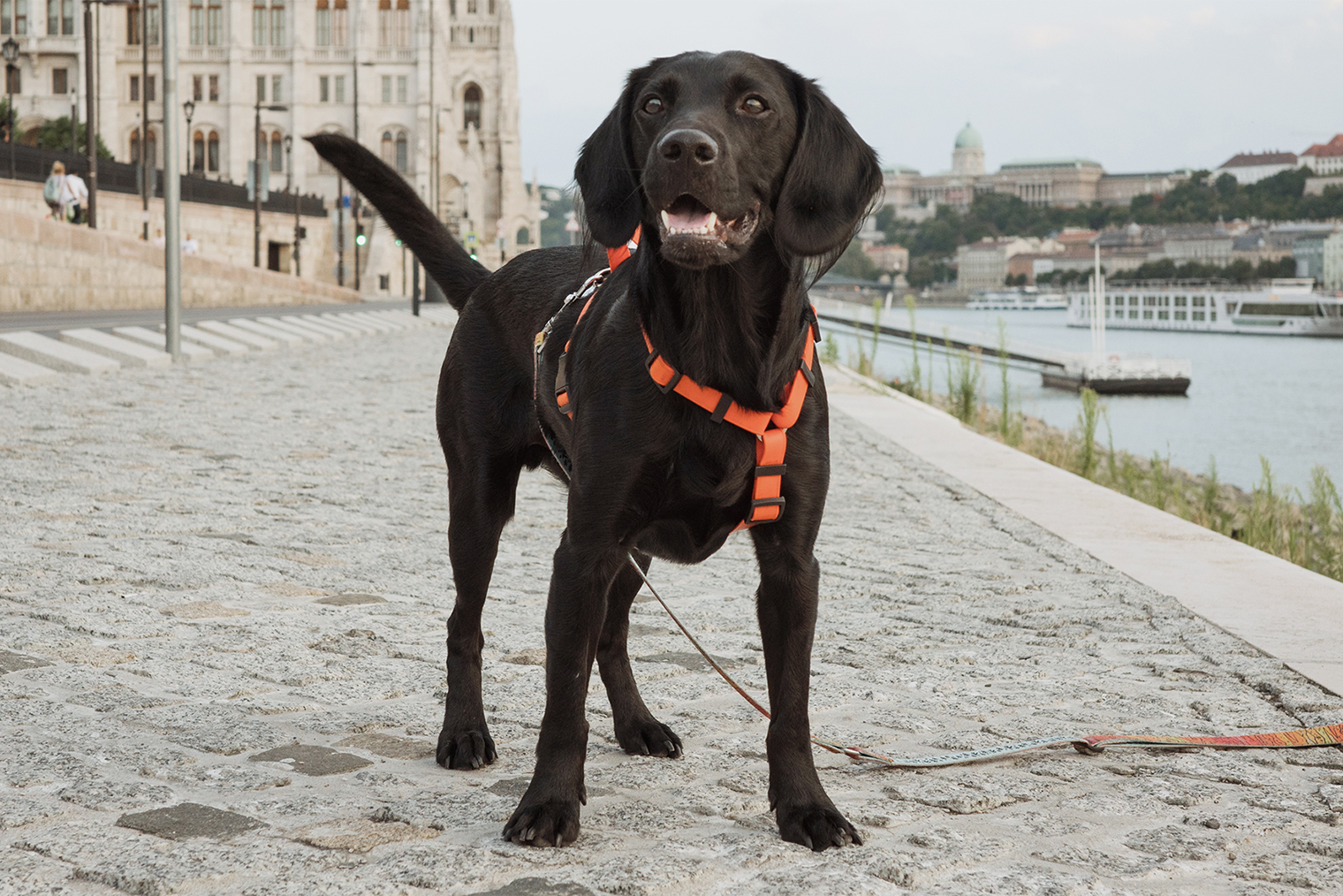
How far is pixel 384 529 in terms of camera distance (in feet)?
22.1

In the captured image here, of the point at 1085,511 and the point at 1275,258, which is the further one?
the point at 1275,258

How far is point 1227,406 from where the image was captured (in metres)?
36.6

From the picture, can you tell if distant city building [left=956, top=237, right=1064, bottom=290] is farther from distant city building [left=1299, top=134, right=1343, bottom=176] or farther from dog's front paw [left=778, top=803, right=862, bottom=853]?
dog's front paw [left=778, top=803, right=862, bottom=853]

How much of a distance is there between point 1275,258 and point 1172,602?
5204 inches

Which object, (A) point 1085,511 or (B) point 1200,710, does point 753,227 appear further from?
(A) point 1085,511

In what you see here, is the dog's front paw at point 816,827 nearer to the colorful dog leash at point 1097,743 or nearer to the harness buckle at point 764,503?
the colorful dog leash at point 1097,743

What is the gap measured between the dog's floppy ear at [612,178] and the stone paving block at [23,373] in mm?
11213

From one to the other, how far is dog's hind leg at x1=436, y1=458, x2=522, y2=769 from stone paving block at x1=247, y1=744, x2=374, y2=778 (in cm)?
26

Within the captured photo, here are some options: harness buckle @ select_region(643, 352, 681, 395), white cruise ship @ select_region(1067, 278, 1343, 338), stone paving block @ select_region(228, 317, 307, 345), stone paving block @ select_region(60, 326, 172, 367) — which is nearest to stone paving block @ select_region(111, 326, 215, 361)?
stone paving block @ select_region(60, 326, 172, 367)

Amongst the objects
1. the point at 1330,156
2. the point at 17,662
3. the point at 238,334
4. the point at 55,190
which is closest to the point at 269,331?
the point at 238,334

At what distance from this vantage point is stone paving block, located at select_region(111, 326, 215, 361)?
1706 cm

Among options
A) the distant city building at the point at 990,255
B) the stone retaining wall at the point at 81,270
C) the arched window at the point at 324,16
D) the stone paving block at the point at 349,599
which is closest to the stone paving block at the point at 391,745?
the stone paving block at the point at 349,599

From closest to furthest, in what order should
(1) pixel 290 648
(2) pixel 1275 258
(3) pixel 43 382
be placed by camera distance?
(1) pixel 290 648 < (3) pixel 43 382 < (2) pixel 1275 258

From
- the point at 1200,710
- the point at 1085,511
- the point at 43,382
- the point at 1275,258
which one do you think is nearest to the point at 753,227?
the point at 1200,710
